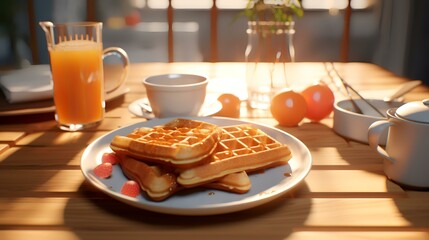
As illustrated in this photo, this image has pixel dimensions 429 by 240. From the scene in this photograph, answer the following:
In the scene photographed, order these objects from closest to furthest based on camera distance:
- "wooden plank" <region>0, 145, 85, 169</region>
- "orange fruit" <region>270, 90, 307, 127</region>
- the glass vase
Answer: "wooden plank" <region>0, 145, 85, 169</region>
"orange fruit" <region>270, 90, 307, 127</region>
the glass vase

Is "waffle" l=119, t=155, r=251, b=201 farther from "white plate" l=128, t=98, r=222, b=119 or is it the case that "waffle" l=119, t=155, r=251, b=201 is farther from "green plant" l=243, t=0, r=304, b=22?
"green plant" l=243, t=0, r=304, b=22

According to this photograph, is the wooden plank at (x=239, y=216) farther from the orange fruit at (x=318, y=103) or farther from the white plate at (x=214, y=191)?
the orange fruit at (x=318, y=103)

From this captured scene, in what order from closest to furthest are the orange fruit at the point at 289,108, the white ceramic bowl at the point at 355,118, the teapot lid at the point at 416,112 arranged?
1. the teapot lid at the point at 416,112
2. the white ceramic bowl at the point at 355,118
3. the orange fruit at the point at 289,108

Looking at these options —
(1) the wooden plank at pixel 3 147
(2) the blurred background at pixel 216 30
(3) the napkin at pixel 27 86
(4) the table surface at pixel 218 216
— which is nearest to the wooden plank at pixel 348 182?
(4) the table surface at pixel 218 216

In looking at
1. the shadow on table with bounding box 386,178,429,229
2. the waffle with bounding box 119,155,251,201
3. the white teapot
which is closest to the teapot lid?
the white teapot

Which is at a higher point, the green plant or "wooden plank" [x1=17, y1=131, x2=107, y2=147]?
the green plant

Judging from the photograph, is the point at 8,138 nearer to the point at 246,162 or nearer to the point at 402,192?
the point at 246,162
